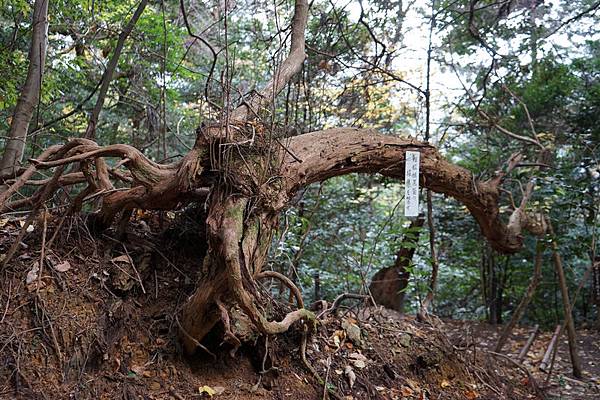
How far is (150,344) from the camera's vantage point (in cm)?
266

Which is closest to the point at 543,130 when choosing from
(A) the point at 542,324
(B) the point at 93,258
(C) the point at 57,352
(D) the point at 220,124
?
(A) the point at 542,324

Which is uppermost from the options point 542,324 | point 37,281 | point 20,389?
point 37,281

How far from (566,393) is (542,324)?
2.91 metres

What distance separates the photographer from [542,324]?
6750 millimetres

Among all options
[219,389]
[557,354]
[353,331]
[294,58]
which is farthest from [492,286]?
[219,389]

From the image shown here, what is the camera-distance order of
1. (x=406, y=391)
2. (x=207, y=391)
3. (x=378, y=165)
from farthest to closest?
(x=378, y=165) → (x=406, y=391) → (x=207, y=391)

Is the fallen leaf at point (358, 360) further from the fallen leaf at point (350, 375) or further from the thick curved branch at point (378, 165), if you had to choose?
the thick curved branch at point (378, 165)

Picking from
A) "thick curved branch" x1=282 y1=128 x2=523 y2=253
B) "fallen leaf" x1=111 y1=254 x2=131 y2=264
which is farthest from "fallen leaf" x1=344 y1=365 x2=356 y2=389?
"fallen leaf" x1=111 y1=254 x2=131 y2=264

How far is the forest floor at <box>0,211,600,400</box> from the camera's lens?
2.36 meters

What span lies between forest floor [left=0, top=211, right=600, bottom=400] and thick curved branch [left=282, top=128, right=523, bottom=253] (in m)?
0.83

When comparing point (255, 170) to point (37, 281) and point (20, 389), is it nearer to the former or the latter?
point (37, 281)

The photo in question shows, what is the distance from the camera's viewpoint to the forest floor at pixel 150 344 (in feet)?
7.75

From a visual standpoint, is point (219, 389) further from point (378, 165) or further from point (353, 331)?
point (378, 165)

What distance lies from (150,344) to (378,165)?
6.14ft
